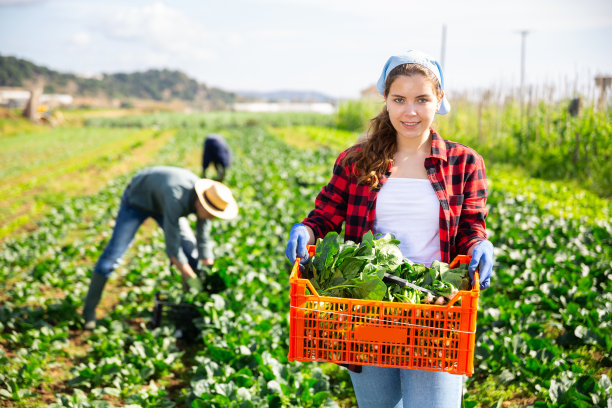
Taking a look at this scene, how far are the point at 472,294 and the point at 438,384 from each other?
0.40 metres

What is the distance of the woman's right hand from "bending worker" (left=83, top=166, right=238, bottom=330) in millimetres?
2103

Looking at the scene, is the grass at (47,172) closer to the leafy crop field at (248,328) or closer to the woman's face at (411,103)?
the leafy crop field at (248,328)

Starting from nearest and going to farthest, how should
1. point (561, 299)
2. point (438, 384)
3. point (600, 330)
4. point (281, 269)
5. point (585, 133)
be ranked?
point (438, 384)
point (600, 330)
point (561, 299)
point (281, 269)
point (585, 133)

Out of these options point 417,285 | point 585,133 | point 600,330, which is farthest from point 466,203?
point 585,133

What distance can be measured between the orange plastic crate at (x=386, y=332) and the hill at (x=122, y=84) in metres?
126

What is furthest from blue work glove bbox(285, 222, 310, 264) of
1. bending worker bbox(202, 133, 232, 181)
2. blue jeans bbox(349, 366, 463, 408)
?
bending worker bbox(202, 133, 232, 181)

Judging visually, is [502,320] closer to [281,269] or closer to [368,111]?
[281,269]

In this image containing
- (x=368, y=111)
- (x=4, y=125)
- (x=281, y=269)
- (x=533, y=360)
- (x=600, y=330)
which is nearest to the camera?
(x=533, y=360)

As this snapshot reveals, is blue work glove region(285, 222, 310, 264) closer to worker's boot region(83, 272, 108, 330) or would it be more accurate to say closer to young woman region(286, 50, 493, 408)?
young woman region(286, 50, 493, 408)

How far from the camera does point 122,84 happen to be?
156875 mm

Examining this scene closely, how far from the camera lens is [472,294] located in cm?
173

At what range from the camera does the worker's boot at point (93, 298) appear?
15.5 ft

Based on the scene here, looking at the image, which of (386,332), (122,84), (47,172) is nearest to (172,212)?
(386,332)

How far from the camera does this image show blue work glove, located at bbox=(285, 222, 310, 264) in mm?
2053
